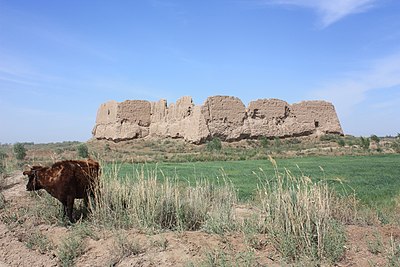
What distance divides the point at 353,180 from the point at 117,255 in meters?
12.5

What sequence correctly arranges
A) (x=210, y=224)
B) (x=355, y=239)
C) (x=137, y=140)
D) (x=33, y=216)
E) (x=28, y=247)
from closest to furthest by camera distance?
(x=355, y=239) < (x=210, y=224) < (x=28, y=247) < (x=33, y=216) < (x=137, y=140)

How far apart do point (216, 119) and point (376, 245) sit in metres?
40.7

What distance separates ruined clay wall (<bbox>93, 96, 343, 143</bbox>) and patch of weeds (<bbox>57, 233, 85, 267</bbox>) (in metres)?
38.2

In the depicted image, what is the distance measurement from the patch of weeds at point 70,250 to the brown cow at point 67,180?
1.00 m

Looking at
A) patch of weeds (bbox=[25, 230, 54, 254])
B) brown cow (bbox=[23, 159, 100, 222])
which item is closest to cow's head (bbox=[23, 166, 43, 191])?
brown cow (bbox=[23, 159, 100, 222])

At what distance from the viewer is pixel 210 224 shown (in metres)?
6.68

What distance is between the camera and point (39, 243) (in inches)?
276

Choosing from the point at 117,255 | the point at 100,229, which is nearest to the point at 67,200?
the point at 100,229

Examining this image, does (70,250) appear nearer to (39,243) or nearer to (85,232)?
(85,232)

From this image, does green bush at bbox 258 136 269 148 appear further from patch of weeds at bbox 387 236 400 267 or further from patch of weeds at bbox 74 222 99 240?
patch of weeds at bbox 387 236 400 267

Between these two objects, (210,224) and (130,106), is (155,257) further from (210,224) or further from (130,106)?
(130,106)

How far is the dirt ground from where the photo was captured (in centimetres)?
536

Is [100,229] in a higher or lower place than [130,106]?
lower

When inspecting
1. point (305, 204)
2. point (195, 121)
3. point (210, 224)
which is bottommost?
point (210, 224)
